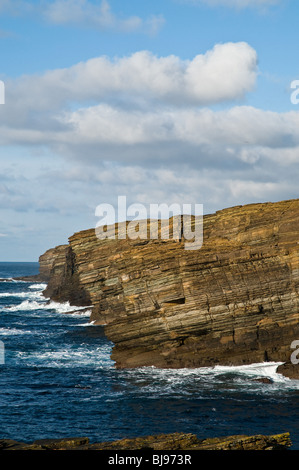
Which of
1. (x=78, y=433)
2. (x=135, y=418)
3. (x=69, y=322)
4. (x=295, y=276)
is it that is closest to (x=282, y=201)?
(x=295, y=276)

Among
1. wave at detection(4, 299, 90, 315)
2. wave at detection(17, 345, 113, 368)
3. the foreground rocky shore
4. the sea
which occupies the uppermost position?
wave at detection(4, 299, 90, 315)

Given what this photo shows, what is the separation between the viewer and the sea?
1380 inches

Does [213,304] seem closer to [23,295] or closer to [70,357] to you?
[70,357]

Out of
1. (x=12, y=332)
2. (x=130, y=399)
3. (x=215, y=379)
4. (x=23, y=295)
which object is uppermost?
(x=23, y=295)

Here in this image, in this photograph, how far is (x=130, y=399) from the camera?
4175 cm

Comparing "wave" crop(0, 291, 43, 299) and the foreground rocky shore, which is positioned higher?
"wave" crop(0, 291, 43, 299)

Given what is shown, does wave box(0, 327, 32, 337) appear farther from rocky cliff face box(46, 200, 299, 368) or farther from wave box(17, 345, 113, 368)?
rocky cliff face box(46, 200, 299, 368)

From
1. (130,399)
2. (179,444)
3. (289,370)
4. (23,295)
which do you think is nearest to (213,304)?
(289,370)

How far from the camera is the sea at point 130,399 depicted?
115 feet

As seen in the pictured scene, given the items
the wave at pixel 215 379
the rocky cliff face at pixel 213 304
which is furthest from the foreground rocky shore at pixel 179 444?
the rocky cliff face at pixel 213 304

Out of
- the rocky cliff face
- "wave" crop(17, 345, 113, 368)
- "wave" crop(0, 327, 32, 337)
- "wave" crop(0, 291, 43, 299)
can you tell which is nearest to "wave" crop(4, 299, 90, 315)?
"wave" crop(0, 291, 43, 299)

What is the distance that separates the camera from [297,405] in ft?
129

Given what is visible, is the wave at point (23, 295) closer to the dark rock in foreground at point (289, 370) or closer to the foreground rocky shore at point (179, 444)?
the dark rock in foreground at point (289, 370)

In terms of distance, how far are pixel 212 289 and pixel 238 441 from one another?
24.7 meters
